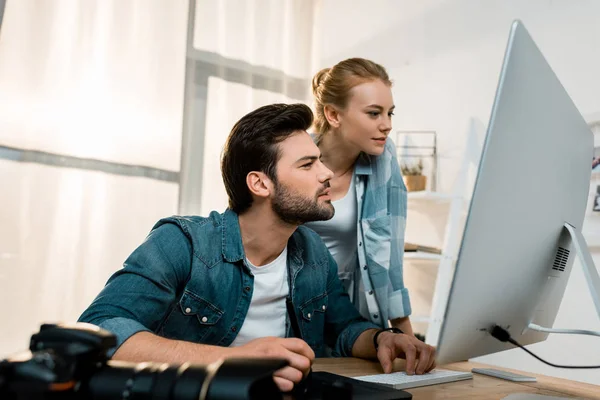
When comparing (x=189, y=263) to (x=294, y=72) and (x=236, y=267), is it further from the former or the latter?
(x=294, y=72)

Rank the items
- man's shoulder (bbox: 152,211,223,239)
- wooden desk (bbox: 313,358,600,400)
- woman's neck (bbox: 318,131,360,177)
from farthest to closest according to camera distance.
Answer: woman's neck (bbox: 318,131,360,177)
man's shoulder (bbox: 152,211,223,239)
wooden desk (bbox: 313,358,600,400)

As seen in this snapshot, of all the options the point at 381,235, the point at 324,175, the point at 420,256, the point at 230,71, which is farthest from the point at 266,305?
the point at 230,71

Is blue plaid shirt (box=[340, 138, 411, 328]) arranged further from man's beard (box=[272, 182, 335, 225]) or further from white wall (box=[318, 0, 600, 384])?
white wall (box=[318, 0, 600, 384])

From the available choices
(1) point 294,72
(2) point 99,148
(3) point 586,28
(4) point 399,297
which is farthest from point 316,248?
(1) point 294,72

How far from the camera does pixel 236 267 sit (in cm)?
120

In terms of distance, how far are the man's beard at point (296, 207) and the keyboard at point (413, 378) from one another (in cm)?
39

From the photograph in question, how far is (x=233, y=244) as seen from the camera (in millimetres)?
1220

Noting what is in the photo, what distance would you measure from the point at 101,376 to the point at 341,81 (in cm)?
145

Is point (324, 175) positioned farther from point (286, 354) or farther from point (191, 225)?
point (286, 354)

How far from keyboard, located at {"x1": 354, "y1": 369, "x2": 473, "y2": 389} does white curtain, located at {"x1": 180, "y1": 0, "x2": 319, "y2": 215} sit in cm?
187

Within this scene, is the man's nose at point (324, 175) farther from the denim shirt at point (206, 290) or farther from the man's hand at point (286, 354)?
the man's hand at point (286, 354)

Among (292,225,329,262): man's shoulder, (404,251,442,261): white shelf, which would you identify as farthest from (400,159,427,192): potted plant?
(292,225,329,262): man's shoulder

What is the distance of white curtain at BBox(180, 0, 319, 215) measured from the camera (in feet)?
9.19

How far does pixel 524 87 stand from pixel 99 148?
82.9 inches
